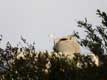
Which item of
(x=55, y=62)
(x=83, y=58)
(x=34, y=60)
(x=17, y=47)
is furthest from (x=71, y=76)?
(x=17, y=47)

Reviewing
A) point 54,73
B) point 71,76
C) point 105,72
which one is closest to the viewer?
point 105,72

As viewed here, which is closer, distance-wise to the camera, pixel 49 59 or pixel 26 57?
pixel 49 59

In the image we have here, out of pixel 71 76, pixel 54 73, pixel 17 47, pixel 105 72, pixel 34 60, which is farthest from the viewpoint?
pixel 17 47

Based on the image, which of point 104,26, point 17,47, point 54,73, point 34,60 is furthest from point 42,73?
point 17,47

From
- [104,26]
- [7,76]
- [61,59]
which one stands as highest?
[104,26]

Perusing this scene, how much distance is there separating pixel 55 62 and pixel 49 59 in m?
0.26

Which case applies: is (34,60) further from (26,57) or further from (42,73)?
(42,73)

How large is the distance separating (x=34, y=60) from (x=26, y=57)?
236 mm

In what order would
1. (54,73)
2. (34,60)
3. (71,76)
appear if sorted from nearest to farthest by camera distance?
(71,76) → (54,73) → (34,60)

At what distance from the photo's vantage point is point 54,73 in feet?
17.7

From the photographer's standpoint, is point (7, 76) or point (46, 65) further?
point (7, 76)

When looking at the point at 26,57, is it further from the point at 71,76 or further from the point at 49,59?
the point at 71,76

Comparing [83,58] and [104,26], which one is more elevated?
[104,26]

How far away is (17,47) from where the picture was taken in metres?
8.70
